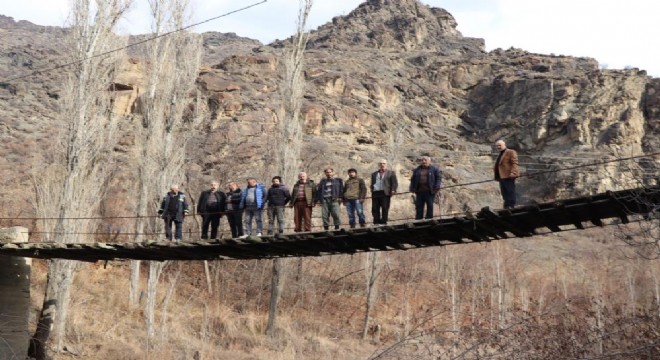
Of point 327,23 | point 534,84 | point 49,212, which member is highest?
point 327,23

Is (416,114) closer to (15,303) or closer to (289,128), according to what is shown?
(289,128)

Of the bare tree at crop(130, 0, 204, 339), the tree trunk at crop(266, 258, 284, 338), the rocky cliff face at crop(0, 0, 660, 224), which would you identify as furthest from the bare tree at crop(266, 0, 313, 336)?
the rocky cliff face at crop(0, 0, 660, 224)

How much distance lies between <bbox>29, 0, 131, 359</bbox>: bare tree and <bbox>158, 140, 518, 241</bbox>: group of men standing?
182 inches

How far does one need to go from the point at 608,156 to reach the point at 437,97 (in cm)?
1146

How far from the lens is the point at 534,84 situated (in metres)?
39.2

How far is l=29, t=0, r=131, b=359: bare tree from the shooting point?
12.7 m

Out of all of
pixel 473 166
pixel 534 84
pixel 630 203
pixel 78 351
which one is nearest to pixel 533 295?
pixel 473 166

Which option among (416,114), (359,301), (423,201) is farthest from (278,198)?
(416,114)

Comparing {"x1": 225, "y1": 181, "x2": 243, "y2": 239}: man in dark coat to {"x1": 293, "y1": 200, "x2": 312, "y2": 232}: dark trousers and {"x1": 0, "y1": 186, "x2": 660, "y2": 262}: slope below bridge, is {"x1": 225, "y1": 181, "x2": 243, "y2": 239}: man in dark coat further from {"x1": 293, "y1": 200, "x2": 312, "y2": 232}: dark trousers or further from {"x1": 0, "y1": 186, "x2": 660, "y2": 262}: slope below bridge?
{"x1": 293, "y1": 200, "x2": 312, "y2": 232}: dark trousers

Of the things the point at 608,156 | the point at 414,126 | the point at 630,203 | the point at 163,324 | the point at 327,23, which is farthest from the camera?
the point at 327,23

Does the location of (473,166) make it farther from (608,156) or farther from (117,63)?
(117,63)

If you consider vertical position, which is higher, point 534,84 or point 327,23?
point 327,23

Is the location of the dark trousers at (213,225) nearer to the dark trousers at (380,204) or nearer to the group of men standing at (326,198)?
the group of men standing at (326,198)

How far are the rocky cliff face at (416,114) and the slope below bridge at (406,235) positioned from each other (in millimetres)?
12407
